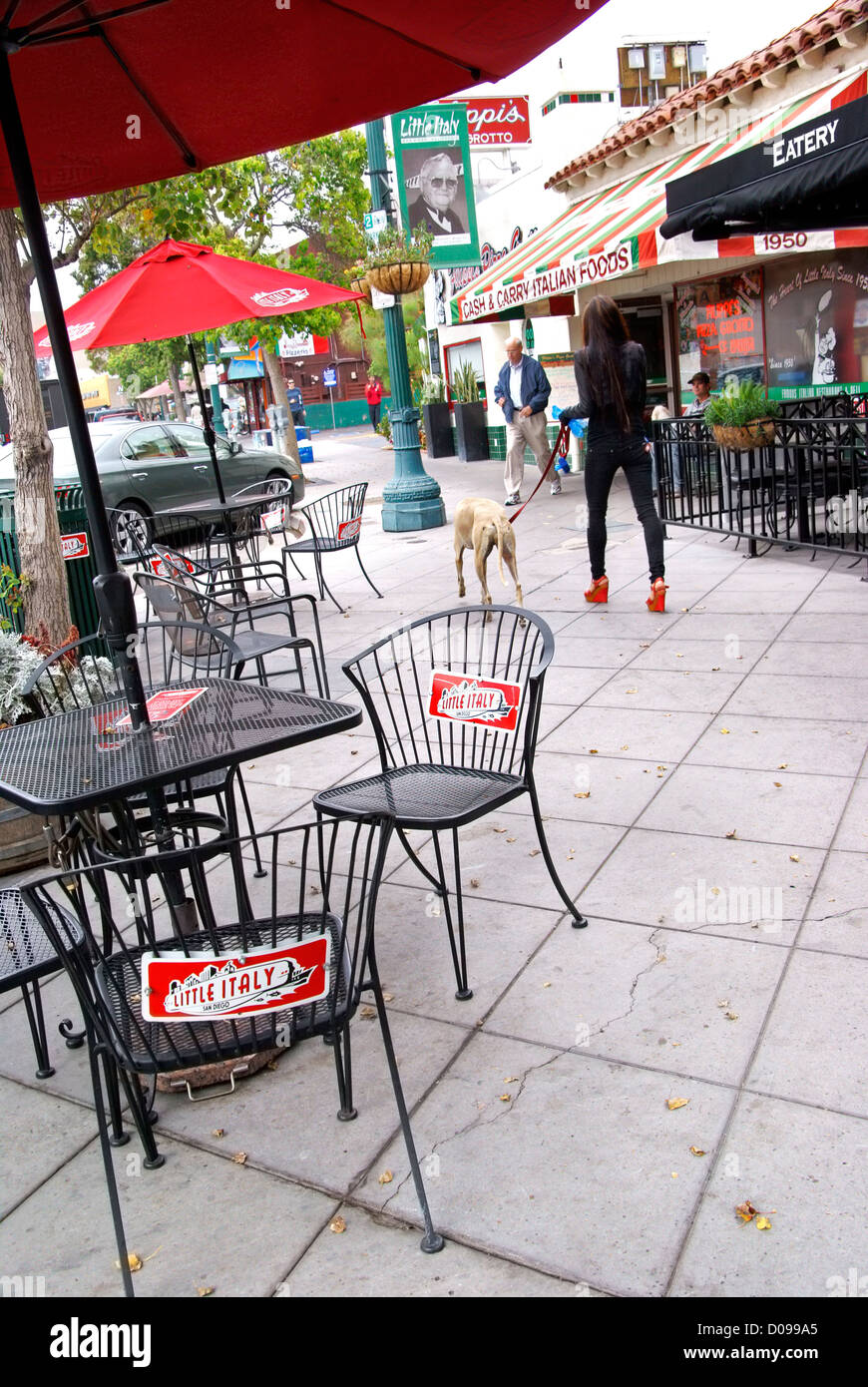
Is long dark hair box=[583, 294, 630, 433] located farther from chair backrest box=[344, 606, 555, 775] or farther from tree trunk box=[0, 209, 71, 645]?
tree trunk box=[0, 209, 71, 645]

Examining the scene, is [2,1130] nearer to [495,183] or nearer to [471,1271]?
[471,1271]

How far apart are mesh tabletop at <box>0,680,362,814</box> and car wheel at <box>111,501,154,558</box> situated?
500 cm

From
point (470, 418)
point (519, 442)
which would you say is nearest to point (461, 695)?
point (519, 442)

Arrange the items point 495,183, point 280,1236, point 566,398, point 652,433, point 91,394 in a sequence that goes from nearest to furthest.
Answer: point 280,1236, point 652,433, point 566,398, point 495,183, point 91,394

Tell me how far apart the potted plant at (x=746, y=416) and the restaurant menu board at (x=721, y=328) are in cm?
334

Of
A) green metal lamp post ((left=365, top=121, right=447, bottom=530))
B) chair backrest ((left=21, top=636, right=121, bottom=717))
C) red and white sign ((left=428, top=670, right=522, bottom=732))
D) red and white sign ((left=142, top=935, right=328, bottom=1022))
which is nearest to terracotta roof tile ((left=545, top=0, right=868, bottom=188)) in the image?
green metal lamp post ((left=365, top=121, right=447, bottom=530))

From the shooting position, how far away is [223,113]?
Result: 3.73 m

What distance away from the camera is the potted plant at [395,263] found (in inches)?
451

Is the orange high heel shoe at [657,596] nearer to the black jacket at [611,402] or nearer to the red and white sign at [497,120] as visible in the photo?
the black jacket at [611,402]

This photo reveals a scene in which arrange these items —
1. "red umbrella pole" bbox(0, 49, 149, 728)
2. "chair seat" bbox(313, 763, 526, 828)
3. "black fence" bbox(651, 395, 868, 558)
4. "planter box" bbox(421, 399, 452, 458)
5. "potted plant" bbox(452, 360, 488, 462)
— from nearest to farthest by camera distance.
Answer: "red umbrella pole" bbox(0, 49, 149, 728) → "chair seat" bbox(313, 763, 526, 828) → "black fence" bbox(651, 395, 868, 558) → "potted plant" bbox(452, 360, 488, 462) → "planter box" bbox(421, 399, 452, 458)

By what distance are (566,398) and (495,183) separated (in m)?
11.0

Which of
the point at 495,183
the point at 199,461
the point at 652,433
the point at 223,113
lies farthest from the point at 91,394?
the point at 223,113

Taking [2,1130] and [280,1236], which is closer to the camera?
[280,1236]

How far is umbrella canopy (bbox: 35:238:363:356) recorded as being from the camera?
282 inches
